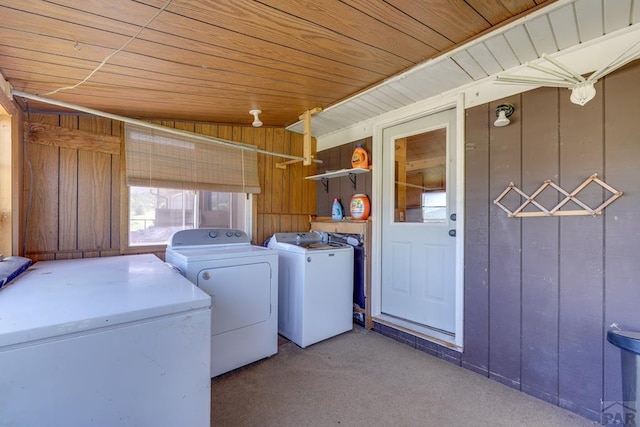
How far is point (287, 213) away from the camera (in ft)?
11.3

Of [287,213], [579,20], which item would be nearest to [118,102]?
[287,213]

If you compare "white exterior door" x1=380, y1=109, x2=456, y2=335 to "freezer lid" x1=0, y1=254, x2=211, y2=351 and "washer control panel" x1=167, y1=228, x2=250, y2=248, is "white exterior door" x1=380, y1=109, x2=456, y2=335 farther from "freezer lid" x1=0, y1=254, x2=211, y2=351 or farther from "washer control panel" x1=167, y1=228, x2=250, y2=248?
"freezer lid" x1=0, y1=254, x2=211, y2=351

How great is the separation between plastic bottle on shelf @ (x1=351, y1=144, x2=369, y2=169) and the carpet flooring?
1.72m

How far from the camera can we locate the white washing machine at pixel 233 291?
2045 millimetres

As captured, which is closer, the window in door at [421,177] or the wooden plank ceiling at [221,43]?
the wooden plank ceiling at [221,43]

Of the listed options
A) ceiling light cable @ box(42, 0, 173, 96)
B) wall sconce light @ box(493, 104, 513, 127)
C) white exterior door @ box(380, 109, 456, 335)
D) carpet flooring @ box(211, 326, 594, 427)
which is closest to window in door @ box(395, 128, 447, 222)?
white exterior door @ box(380, 109, 456, 335)

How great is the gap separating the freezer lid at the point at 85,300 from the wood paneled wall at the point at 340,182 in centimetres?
204

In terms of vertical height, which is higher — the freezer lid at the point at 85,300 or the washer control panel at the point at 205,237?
the washer control panel at the point at 205,237

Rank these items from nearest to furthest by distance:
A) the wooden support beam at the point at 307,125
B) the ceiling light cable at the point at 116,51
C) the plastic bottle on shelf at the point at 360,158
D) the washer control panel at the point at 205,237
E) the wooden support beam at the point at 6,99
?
the ceiling light cable at the point at 116,51, the wooden support beam at the point at 6,99, the washer control panel at the point at 205,237, the wooden support beam at the point at 307,125, the plastic bottle on shelf at the point at 360,158

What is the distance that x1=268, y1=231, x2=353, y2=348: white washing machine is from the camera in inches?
101

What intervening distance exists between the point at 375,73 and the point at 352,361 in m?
2.14

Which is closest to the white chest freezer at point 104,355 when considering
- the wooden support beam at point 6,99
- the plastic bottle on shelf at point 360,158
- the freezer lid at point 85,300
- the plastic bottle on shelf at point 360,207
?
the freezer lid at point 85,300

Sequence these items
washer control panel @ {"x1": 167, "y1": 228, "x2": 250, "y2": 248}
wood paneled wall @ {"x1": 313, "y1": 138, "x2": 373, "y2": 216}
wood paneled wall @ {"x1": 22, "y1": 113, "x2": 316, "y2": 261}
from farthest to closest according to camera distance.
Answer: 1. wood paneled wall @ {"x1": 313, "y1": 138, "x2": 373, "y2": 216}
2. washer control panel @ {"x1": 167, "y1": 228, "x2": 250, "y2": 248}
3. wood paneled wall @ {"x1": 22, "y1": 113, "x2": 316, "y2": 261}

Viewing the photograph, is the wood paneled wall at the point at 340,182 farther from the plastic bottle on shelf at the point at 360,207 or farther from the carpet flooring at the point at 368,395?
the carpet flooring at the point at 368,395
